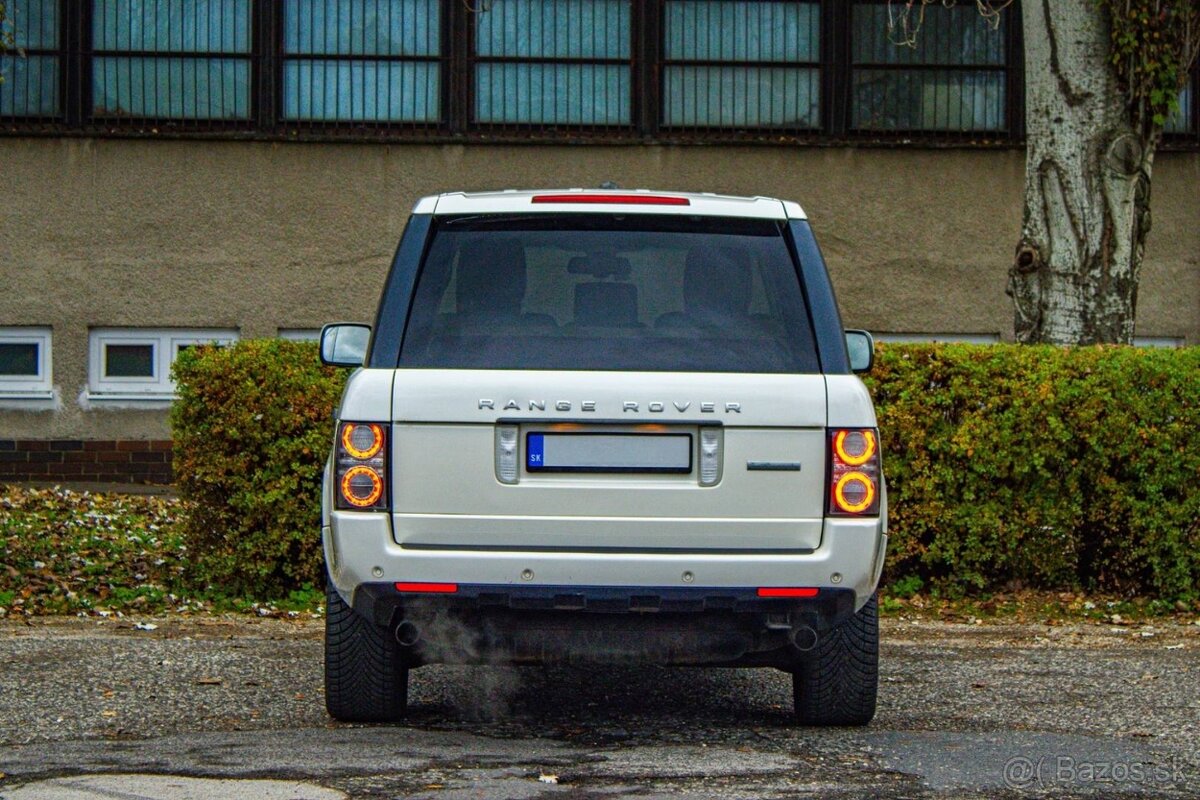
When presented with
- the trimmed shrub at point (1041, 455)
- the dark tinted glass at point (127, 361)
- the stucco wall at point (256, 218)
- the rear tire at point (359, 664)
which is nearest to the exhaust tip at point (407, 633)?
the rear tire at point (359, 664)

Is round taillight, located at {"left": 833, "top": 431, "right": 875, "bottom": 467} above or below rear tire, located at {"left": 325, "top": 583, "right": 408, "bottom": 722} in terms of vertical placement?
above

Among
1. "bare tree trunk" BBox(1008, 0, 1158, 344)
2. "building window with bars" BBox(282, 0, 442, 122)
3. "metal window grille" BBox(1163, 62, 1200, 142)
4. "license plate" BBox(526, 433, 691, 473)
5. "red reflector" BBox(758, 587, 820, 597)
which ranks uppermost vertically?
"building window with bars" BBox(282, 0, 442, 122)

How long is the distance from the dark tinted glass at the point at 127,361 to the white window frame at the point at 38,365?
0.49 m

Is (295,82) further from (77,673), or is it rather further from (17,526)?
(77,673)

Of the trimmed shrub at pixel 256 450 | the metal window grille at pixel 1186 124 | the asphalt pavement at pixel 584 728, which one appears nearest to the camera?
the asphalt pavement at pixel 584 728

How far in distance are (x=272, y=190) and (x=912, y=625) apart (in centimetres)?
822

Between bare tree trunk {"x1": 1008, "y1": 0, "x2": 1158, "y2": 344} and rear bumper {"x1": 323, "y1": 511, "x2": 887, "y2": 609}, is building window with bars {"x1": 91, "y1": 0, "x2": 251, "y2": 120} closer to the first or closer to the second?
bare tree trunk {"x1": 1008, "y1": 0, "x2": 1158, "y2": 344}

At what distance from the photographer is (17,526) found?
11.5 meters

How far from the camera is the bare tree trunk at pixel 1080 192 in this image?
10.7m

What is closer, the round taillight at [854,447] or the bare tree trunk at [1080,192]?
the round taillight at [854,447]

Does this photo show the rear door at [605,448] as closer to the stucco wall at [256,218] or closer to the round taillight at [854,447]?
the round taillight at [854,447]

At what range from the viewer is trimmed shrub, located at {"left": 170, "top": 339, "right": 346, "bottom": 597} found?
9.10 metres

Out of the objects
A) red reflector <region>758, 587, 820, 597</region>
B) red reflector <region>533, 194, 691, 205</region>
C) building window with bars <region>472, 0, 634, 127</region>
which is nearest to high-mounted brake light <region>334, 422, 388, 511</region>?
red reflector <region>533, 194, 691, 205</region>

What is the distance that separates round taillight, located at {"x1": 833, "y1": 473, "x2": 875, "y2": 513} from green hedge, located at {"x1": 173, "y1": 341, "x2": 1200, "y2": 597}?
380cm
